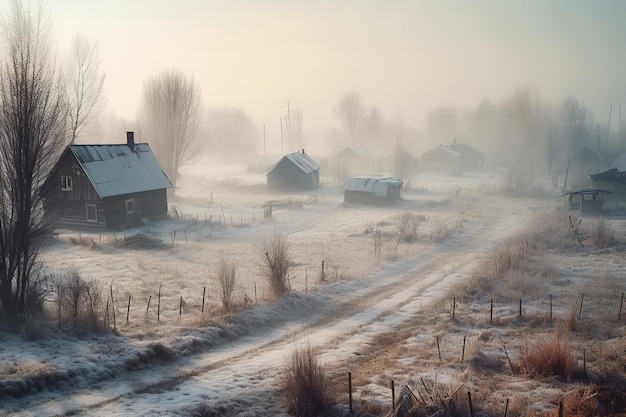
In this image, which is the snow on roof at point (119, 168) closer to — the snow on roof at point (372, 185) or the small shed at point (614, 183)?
the snow on roof at point (372, 185)

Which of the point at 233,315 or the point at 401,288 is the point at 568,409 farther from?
the point at 401,288

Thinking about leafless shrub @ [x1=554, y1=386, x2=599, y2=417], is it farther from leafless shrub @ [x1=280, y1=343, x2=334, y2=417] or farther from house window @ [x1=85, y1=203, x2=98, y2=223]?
house window @ [x1=85, y1=203, x2=98, y2=223]

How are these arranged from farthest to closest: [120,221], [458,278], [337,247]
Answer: [120,221], [337,247], [458,278]

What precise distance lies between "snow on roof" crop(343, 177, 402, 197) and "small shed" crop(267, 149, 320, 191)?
34.8 feet

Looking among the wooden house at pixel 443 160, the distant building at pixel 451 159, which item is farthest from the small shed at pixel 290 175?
the wooden house at pixel 443 160

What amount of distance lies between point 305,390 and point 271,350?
406 centimetres

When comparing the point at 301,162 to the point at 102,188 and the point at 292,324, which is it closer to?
the point at 102,188

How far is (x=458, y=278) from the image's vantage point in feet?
76.9

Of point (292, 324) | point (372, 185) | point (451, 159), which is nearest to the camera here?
point (292, 324)

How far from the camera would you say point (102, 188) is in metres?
35.0

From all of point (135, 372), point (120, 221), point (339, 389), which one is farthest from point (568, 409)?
point (120, 221)

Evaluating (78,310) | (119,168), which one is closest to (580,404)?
(78,310)

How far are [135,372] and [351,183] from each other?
41941 mm

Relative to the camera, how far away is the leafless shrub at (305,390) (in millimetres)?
10344
